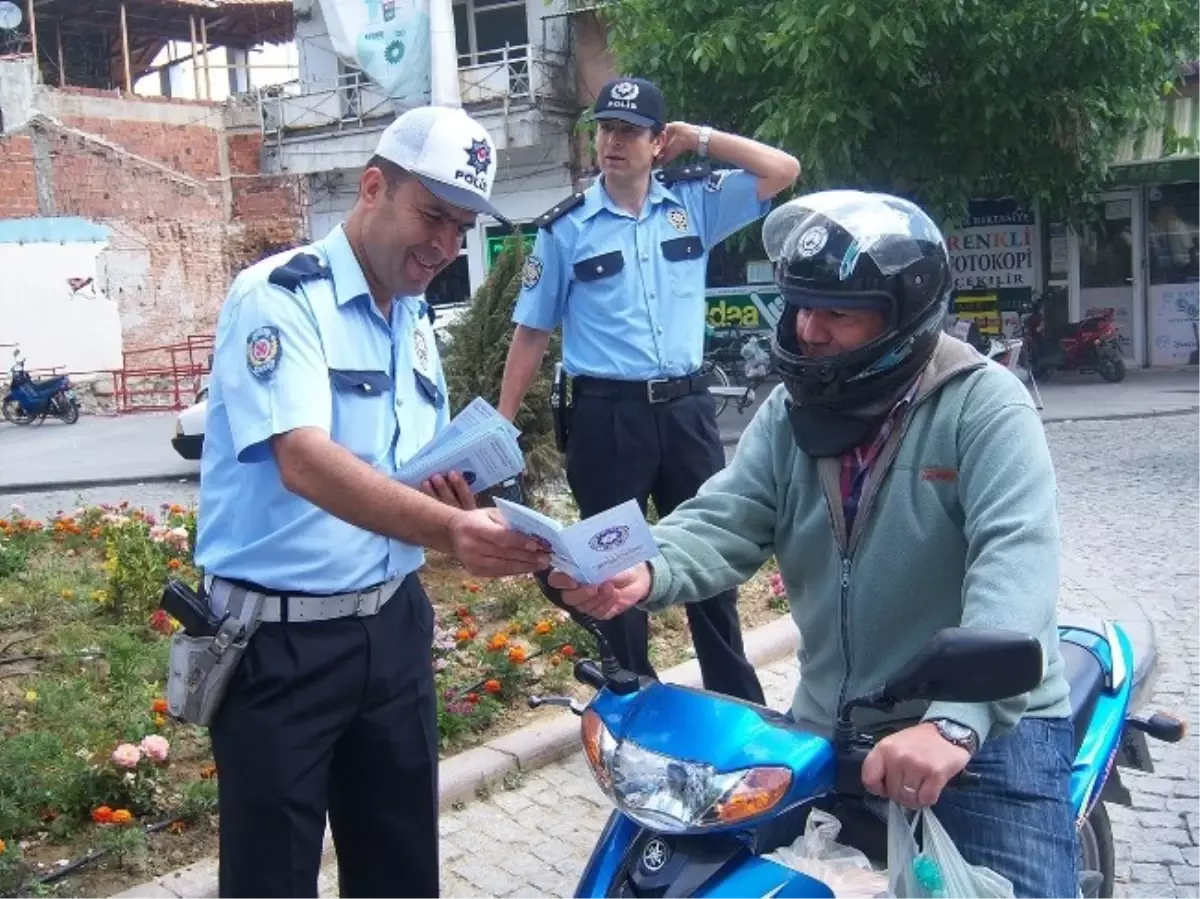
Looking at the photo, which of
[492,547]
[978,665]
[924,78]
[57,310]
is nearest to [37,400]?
[57,310]

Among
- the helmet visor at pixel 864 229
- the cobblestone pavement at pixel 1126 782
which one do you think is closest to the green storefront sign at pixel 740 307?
the cobblestone pavement at pixel 1126 782

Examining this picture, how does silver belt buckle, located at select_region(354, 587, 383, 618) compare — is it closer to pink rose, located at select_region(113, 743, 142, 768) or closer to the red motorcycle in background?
pink rose, located at select_region(113, 743, 142, 768)

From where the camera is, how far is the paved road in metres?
13.8

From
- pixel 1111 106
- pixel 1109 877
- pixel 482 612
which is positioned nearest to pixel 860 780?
pixel 1109 877

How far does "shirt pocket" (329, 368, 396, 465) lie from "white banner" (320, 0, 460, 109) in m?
19.1

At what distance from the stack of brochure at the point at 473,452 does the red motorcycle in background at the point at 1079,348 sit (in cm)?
1615

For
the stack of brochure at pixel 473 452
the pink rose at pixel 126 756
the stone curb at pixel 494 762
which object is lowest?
the stone curb at pixel 494 762

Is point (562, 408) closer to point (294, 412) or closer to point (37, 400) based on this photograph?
point (294, 412)

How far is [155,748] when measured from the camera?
406 cm

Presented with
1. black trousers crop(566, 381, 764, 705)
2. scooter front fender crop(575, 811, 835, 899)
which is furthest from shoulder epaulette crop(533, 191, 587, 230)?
scooter front fender crop(575, 811, 835, 899)

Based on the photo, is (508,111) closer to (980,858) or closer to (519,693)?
(519,693)

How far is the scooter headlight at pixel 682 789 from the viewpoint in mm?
2057

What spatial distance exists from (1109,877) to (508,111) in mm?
21018

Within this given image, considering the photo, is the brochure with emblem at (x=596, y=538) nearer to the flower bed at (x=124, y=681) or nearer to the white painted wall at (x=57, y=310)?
the flower bed at (x=124, y=681)
